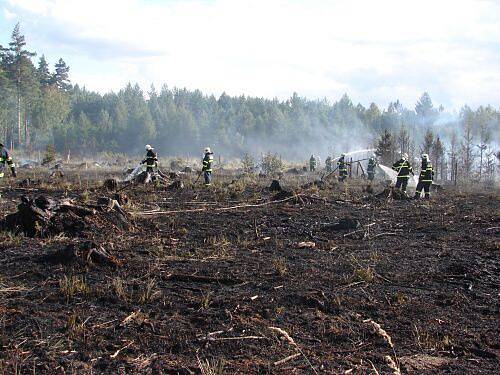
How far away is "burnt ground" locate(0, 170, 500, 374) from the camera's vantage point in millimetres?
4281

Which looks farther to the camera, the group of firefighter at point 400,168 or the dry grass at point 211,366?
the group of firefighter at point 400,168

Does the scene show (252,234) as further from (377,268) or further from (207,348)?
(207,348)

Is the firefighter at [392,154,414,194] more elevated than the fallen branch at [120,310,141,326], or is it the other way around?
the firefighter at [392,154,414,194]

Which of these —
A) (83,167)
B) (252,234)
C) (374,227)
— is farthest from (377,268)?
(83,167)

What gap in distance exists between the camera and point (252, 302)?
5.66 metres

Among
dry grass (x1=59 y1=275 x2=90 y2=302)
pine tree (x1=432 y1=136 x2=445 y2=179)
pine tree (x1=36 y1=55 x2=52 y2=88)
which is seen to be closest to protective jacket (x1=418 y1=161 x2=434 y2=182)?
dry grass (x1=59 y1=275 x2=90 y2=302)

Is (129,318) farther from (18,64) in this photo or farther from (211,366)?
(18,64)

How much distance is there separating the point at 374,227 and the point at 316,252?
3.28 m

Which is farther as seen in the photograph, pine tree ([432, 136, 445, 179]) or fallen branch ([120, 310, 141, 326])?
pine tree ([432, 136, 445, 179])

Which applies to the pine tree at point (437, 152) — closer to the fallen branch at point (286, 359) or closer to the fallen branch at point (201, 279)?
the fallen branch at point (201, 279)

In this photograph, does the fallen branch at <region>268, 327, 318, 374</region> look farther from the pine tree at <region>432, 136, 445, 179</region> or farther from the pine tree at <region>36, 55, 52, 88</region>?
the pine tree at <region>36, 55, 52, 88</region>

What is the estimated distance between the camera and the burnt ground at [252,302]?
4281 mm

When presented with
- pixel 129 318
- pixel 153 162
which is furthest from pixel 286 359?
pixel 153 162

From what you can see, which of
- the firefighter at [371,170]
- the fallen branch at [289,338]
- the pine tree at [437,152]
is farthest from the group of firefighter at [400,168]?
the pine tree at [437,152]
